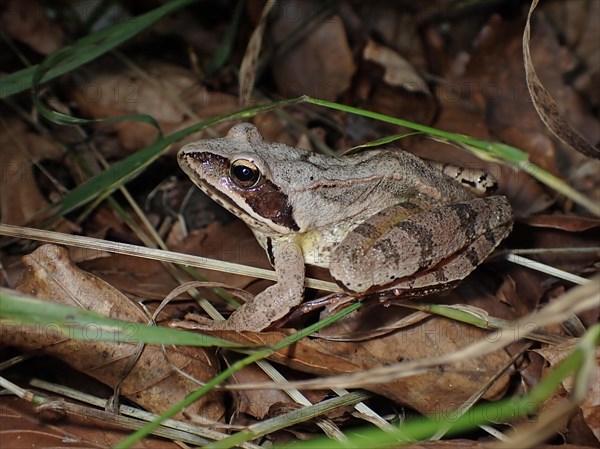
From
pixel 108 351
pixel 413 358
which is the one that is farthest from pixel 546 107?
pixel 108 351

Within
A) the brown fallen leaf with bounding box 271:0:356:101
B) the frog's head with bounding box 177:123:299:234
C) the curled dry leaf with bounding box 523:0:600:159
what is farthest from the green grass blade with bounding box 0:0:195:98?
the curled dry leaf with bounding box 523:0:600:159

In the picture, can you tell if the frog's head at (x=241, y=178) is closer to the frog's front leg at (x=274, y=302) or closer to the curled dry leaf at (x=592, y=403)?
the frog's front leg at (x=274, y=302)

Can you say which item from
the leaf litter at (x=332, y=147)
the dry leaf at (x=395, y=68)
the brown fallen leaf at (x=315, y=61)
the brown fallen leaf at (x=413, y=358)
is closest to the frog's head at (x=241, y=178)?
the leaf litter at (x=332, y=147)

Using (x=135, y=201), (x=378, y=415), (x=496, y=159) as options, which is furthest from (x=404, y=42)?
(x=378, y=415)

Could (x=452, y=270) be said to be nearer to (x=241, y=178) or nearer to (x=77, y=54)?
(x=241, y=178)

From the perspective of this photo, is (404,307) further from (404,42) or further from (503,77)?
(404,42)

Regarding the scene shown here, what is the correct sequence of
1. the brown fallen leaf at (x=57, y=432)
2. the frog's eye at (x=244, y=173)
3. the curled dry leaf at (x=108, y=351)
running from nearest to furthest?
the brown fallen leaf at (x=57, y=432) → the curled dry leaf at (x=108, y=351) → the frog's eye at (x=244, y=173)
